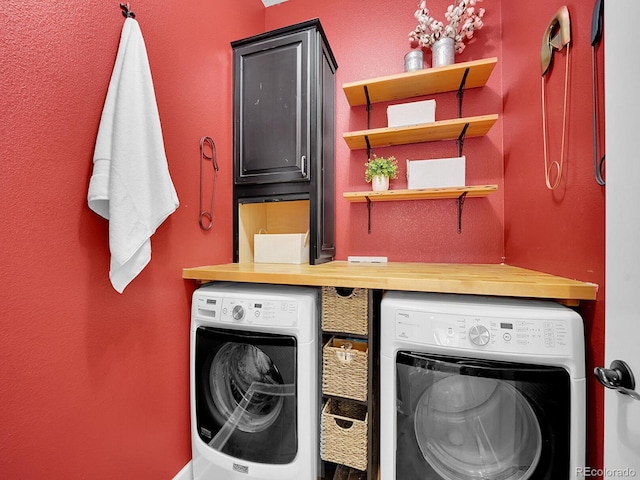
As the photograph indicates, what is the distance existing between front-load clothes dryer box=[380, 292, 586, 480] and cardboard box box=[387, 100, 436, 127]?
109cm

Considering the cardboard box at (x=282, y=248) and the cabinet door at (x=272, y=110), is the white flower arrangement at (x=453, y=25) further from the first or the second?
the cardboard box at (x=282, y=248)

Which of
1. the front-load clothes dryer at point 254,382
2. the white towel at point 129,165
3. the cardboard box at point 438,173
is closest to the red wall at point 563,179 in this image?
the cardboard box at point 438,173

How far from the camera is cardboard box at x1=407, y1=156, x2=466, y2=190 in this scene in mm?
1566

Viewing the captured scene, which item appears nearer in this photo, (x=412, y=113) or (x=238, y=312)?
(x=238, y=312)

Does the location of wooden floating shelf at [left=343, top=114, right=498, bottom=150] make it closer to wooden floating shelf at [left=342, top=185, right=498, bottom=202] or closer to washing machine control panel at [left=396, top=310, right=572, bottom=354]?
wooden floating shelf at [left=342, top=185, right=498, bottom=202]

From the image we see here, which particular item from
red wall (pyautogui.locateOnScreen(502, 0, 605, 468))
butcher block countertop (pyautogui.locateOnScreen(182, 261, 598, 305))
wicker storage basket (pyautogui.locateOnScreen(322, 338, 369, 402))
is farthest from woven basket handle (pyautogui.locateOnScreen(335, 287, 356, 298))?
red wall (pyautogui.locateOnScreen(502, 0, 605, 468))

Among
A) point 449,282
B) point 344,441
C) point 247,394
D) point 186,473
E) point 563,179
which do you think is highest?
point 563,179

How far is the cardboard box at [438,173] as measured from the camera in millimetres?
1566

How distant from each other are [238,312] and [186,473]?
2.97 ft

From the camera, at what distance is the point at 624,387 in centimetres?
54

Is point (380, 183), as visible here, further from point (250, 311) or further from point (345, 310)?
point (250, 311)

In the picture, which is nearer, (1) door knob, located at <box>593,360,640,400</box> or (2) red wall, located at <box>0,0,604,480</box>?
(1) door knob, located at <box>593,360,640,400</box>

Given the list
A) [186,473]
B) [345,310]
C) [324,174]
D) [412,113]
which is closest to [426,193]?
[412,113]

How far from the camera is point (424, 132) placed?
166 centimetres
